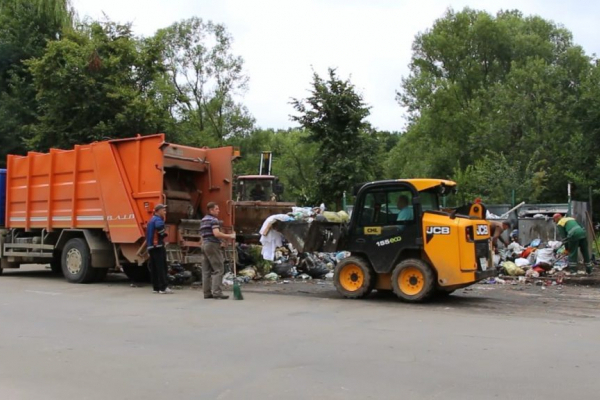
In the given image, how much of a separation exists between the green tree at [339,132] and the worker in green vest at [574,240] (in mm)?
8072

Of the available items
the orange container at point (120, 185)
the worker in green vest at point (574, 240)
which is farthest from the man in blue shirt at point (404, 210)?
the worker in green vest at point (574, 240)

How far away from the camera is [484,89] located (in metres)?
43.8

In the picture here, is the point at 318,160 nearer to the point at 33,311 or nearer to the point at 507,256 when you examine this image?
the point at 507,256

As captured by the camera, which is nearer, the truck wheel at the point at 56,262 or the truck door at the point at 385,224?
the truck door at the point at 385,224

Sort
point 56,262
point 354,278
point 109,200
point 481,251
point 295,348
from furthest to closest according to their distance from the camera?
point 56,262 → point 109,200 → point 354,278 → point 481,251 → point 295,348

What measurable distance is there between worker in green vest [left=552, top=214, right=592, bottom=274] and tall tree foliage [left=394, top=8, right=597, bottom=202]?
20.9 m

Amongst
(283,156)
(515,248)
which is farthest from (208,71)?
(515,248)

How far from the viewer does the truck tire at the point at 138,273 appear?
1433 cm

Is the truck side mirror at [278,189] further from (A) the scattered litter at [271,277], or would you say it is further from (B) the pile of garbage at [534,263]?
(B) the pile of garbage at [534,263]

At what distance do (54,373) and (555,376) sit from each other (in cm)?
478

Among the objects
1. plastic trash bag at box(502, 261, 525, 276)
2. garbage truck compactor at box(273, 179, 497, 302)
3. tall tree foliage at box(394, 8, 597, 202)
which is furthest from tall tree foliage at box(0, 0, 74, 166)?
tall tree foliage at box(394, 8, 597, 202)

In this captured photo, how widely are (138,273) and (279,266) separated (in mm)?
3355

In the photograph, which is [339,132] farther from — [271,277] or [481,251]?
[481,251]

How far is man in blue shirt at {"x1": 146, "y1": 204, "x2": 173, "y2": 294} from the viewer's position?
11.8 meters
